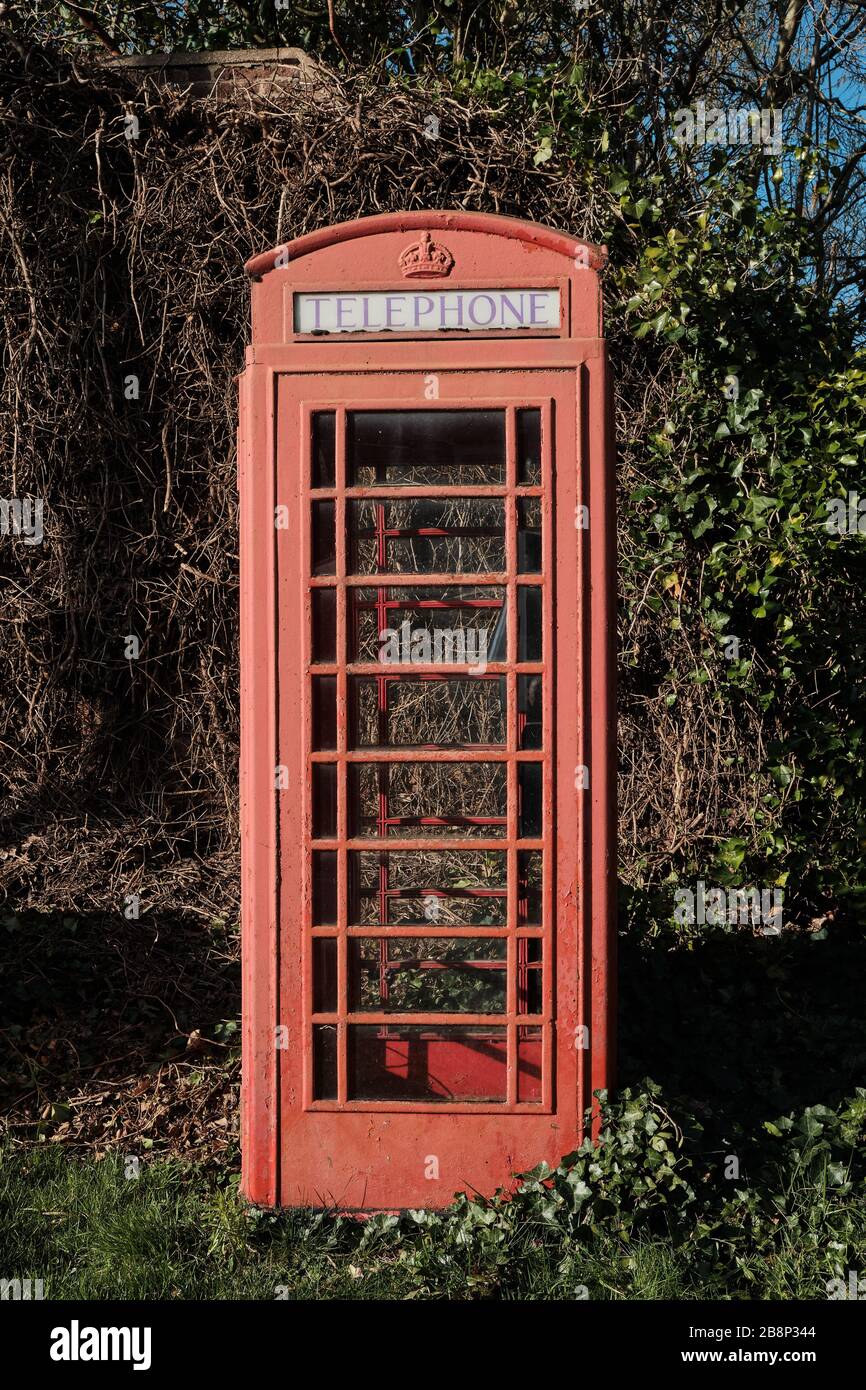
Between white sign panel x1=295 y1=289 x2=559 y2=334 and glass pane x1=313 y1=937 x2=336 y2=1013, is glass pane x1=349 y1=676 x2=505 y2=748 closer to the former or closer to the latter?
glass pane x1=313 y1=937 x2=336 y2=1013

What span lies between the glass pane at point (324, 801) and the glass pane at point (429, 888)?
12 centimetres

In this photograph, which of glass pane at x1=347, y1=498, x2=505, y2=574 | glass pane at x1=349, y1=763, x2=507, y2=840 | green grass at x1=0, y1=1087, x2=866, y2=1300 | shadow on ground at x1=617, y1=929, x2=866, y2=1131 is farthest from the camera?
shadow on ground at x1=617, y1=929, x2=866, y2=1131

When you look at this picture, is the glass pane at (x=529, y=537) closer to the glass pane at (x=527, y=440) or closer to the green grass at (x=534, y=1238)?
the glass pane at (x=527, y=440)

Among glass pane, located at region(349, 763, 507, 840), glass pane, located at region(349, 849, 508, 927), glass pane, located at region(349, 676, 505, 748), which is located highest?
glass pane, located at region(349, 676, 505, 748)

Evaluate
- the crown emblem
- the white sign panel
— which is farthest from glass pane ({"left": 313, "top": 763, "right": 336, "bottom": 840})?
the crown emblem

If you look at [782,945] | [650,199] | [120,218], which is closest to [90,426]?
[120,218]

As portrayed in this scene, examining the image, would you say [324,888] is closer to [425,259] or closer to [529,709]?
[529,709]

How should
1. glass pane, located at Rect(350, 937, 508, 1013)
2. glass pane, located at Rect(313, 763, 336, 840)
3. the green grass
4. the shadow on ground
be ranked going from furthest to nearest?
the shadow on ground < glass pane, located at Rect(350, 937, 508, 1013) < glass pane, located at Rect(313, 763, 336, 840) < the green grass

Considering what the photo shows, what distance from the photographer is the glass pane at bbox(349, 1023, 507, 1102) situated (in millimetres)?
3307

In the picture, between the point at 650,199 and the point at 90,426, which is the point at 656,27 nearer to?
the point at 650,199

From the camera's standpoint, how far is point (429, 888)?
3.76m

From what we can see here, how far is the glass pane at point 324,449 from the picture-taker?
318cm

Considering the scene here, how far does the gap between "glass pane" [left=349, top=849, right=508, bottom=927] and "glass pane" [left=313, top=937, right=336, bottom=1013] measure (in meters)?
0.12

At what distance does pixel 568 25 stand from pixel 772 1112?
260 inches
